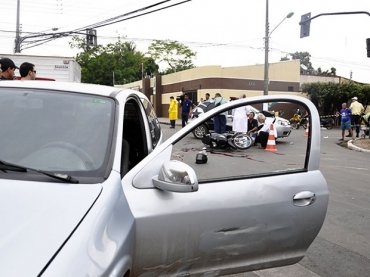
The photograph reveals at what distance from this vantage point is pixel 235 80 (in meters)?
35.1

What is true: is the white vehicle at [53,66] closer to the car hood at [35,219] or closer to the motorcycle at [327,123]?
the car hood at [35,219]

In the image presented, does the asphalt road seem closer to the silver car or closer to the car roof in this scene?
the silver car

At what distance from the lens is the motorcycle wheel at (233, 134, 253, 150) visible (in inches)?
115

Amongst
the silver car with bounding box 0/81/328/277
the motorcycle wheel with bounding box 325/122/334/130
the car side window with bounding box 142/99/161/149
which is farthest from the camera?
the motorcycle wheel with bounding box 325/122/334/130

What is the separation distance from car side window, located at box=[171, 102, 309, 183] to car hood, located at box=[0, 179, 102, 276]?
0.85 metres

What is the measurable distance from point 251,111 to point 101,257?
1.72 meters

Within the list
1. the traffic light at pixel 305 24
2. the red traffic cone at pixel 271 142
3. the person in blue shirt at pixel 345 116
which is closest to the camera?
the red traffic cone at pixel 271 142

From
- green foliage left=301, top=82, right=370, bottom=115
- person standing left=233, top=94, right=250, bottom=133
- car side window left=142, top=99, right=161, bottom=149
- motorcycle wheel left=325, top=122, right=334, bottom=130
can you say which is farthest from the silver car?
green foliage left=301, top=82, right=370, bottom=115

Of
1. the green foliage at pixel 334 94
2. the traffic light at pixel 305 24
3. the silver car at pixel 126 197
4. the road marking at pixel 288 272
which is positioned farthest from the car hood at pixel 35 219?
the green foliage at pixel 334 94

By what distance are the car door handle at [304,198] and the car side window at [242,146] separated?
0.18m

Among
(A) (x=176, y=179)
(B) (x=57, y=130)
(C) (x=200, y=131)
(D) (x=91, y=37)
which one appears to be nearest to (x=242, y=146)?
(C) (x=200, y=131)

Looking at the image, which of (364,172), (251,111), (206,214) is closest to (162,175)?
(206,214)

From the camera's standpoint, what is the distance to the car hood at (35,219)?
4.77 feet

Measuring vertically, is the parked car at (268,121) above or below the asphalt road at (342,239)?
above
